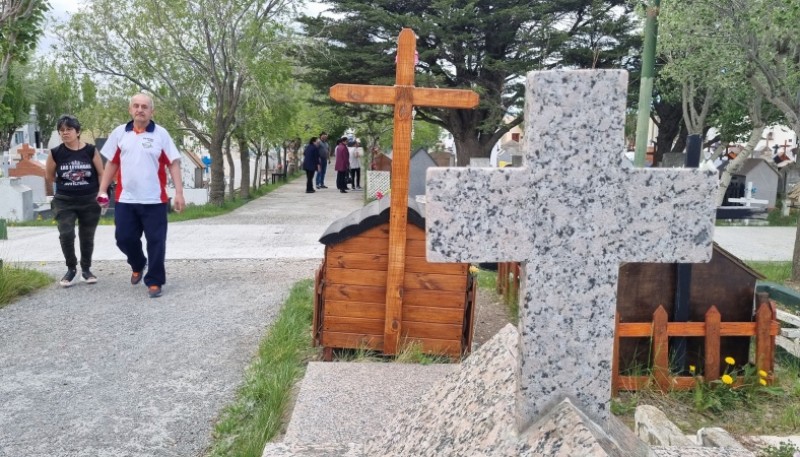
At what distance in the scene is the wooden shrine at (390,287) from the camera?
425cm

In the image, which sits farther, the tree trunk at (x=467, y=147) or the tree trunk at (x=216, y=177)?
the tree trunk at (x=467, y=147)

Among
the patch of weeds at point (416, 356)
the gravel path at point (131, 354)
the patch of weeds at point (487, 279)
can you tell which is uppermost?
the patch of weeds at point (416, 356)

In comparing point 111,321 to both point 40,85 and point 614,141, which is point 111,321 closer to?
point 614,141

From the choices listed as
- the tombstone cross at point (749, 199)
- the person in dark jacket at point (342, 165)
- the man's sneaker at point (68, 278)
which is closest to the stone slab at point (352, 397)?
the man's sneaker at point (68, 278)

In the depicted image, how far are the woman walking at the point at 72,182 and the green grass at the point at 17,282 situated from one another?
0.91 ft

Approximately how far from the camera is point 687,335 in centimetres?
407

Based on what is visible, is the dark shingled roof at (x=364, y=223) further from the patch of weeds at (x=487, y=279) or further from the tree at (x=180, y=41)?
the tree at (x=180, y=41)

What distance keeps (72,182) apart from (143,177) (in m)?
0.95

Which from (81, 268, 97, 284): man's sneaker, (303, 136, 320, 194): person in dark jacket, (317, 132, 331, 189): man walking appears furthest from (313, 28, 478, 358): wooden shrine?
(317, 132, 331, 189): man walking

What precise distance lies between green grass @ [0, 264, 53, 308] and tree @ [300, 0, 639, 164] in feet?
48.7

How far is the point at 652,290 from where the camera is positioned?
13.6 feet

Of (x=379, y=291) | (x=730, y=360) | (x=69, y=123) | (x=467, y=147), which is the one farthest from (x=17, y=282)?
(x=467, y=147)

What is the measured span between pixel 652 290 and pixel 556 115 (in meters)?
2.85

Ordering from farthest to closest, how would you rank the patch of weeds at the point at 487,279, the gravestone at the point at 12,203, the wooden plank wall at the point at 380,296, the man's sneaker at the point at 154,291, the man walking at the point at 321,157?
the man walking at the point at 321,157
the gravestone at the point at 12,203
the patch of weeds at the point at 487,279
the man's sneaker at the point at 154,291
the wooden plank wall at the point at 380,296
